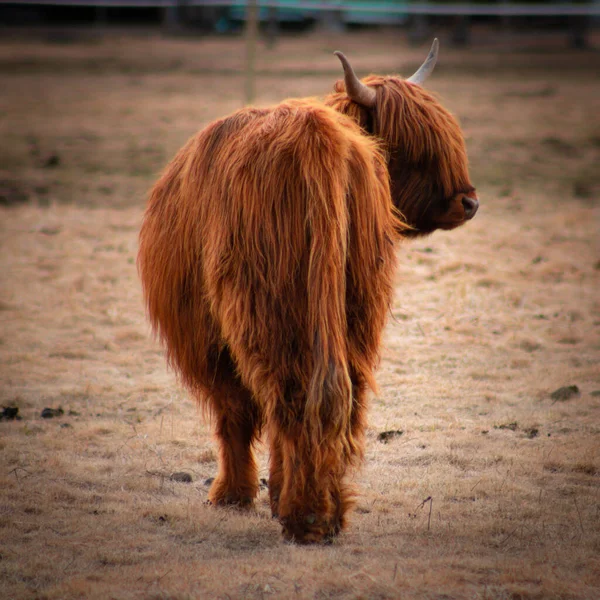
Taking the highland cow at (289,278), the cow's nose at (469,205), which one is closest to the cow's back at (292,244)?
the highland cow at (289,278)

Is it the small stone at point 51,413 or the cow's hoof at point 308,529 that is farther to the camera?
the small stone at point 51,413

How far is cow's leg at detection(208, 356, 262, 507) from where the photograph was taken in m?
3.47

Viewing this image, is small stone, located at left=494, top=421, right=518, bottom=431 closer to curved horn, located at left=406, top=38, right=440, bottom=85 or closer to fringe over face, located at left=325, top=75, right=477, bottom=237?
fringe over face, located at left=325, top=75, right=477, bottom=237

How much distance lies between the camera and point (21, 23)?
930 inches

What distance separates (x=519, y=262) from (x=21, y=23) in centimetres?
1956

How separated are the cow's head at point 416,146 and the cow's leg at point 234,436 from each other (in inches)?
39.4

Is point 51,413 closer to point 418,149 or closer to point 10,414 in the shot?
point 10,414

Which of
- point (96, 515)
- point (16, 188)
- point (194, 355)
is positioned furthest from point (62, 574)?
point (16, 188)

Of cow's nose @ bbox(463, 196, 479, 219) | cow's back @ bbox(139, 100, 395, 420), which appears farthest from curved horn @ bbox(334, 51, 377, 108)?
cow's nose @ bbox(463, 196, 479, 219)

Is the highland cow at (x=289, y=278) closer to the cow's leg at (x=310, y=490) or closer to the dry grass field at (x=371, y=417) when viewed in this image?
the cow's leg at (x=310, y=490)

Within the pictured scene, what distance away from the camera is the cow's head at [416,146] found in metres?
3.59

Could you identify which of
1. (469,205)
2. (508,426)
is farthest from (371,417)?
(469,205)

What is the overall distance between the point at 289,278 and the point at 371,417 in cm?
201

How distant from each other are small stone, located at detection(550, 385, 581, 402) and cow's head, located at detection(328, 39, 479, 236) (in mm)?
1738
